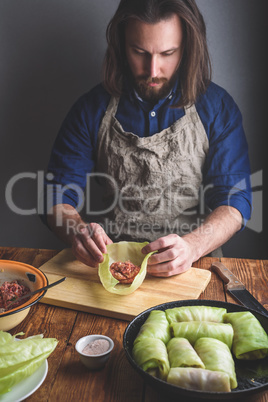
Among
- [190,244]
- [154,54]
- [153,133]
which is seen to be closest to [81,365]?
[190,244]

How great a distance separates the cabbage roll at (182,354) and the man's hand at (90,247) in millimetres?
619

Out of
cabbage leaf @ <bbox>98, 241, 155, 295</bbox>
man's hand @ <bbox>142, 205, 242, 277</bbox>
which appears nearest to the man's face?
man's hand @ <bbox>142, 205, 242, 277</bbox>

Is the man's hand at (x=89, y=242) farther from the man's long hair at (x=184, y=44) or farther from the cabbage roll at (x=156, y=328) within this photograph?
the man's long hair at (x=184, y=44)

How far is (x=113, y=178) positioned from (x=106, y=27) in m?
0.93

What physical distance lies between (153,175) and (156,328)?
1293 mm

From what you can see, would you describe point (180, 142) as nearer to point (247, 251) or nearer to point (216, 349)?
point (247, 251)

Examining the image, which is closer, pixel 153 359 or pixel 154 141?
pixel 153 359

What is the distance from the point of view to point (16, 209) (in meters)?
2.81

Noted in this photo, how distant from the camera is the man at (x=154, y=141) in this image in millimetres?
2154

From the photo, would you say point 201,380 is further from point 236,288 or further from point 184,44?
point 184,44

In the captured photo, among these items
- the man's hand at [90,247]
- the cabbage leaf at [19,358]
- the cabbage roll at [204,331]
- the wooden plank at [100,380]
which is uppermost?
the cabbage leaf at [19,358]

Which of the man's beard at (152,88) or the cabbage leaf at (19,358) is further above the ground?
the man's beard at (152,88)

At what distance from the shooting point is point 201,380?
0.88 m

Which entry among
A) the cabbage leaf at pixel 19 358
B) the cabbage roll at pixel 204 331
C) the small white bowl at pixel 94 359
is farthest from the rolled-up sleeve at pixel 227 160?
the cabbage leaf at pixel 19 358
